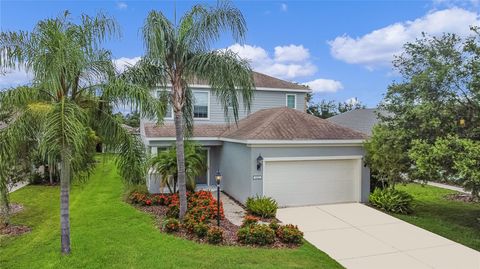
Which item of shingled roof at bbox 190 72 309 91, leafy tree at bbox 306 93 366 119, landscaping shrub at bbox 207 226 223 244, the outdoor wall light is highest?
leafy tree at bbox 306 93 366 119

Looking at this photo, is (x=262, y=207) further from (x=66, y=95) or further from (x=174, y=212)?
(x=66, y=95)

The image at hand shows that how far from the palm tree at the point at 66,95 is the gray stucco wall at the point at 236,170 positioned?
5577 millimetres

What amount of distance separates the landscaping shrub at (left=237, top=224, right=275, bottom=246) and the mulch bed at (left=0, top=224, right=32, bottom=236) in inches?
253

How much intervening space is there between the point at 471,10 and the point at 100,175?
826 inches

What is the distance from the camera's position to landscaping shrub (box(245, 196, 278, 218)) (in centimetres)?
1125

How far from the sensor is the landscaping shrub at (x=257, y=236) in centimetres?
838

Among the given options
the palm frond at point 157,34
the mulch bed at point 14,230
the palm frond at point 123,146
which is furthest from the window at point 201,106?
the mulch bed at point 14,230

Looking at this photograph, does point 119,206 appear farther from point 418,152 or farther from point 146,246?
point 418,152

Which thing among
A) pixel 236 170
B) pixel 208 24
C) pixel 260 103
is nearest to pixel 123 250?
Answer: pixel 208 24

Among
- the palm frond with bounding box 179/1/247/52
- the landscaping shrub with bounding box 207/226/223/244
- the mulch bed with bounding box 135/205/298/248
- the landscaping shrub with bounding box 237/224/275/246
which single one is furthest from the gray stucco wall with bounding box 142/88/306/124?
the landscaping shrub with bounding box 237/224/275/246

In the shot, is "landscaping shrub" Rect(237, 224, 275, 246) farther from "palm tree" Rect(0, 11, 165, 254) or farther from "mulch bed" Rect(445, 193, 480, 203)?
"mulch bed" Rect(445, 193, 480, 203)

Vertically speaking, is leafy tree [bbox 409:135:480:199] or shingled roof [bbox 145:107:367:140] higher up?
shingled roof [bbox 145:107:367:140]

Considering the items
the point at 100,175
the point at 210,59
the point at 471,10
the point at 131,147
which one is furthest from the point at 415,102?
the point at 100,175

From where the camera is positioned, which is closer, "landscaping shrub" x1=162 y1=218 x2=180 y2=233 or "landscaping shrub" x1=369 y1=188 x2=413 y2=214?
"landscaping shrub" x1=162 y1=218 x2=180 y2=233
